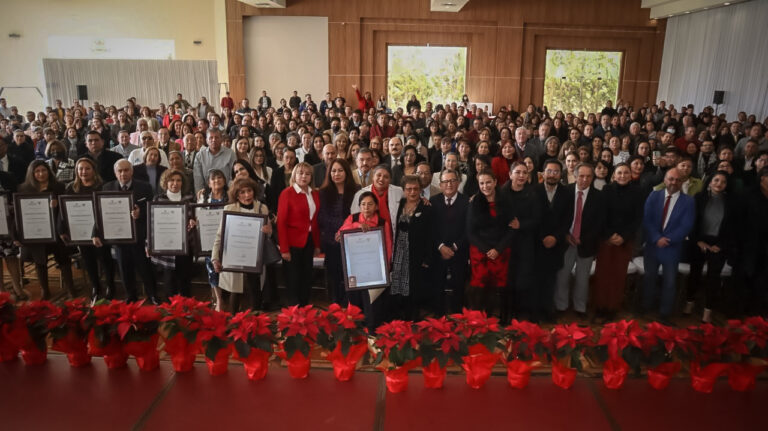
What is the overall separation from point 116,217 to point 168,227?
0.56 metres

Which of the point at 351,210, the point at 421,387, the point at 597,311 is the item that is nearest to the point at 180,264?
the point at 351,210

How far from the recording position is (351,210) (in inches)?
172

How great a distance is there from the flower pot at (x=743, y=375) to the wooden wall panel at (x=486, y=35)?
16.0m

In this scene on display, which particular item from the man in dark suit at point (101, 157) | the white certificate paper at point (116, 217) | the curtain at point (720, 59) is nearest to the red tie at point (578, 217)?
the white certificate paper at point (116, 217)

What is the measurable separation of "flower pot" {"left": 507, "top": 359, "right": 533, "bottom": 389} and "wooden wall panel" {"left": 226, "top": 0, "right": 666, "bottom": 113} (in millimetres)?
15889

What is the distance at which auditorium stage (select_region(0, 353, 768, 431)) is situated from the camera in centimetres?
210

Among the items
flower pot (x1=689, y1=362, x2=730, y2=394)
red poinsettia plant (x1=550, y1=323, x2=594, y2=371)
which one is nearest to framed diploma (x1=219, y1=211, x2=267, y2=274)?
red poinsettia plant (x1=550, y1=323, x2=594, y2=371)

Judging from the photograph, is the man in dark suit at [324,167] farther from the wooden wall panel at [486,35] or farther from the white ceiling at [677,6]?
the white ceiling at [677,6]

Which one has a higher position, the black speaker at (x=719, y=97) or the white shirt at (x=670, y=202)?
the black speaker at (x=719, y=97)

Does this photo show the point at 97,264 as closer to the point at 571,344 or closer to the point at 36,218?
the point at 36,218

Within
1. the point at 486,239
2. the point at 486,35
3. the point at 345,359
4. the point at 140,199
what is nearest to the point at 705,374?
the point at 345,359

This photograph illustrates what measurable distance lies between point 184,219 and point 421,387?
9.27ft

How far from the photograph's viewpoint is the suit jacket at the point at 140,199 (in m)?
4.59

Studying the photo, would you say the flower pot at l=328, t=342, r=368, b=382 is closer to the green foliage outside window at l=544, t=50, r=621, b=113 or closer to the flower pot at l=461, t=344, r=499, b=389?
the flower pot at l=461, t=344, r=499, b=389
